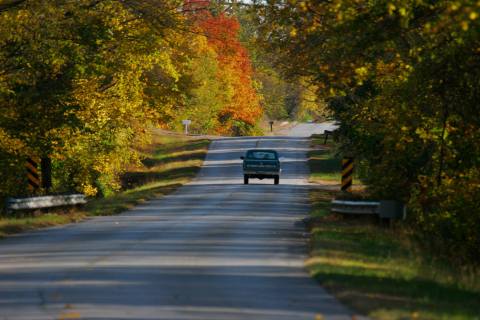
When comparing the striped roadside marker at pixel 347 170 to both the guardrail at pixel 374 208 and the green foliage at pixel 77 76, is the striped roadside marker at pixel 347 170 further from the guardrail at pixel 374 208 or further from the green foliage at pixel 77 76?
the guardrail at pixel 374 208

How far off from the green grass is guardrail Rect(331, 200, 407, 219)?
41 centimetres

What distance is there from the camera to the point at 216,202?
→ 1677 inches

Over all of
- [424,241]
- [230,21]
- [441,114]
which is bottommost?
[424,241]

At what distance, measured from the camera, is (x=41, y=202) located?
33875 millimetres

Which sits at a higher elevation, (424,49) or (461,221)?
(424,49)

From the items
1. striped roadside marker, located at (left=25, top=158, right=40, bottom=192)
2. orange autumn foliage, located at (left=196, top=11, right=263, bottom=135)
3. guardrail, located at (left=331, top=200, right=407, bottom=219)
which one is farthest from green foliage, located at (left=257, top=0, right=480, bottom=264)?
A: orange autumn foliage, located at (left=196, top=11, right=263, bottom=135)

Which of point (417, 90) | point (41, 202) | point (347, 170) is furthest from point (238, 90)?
point (417, 90)

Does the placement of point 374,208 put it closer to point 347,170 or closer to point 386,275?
point 347,170

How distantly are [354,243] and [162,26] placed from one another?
1020cm

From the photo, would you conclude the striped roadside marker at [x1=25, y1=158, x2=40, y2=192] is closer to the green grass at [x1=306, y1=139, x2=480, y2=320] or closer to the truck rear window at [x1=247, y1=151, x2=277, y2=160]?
the green grass at [x1=306, y1=139, x2=480, y2=320]

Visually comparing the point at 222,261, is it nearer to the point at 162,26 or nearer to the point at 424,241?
the point at 424,241

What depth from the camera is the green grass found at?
14.1m

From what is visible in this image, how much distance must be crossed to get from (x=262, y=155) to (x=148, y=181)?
975 centimetres

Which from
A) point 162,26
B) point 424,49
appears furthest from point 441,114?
point 162,26
